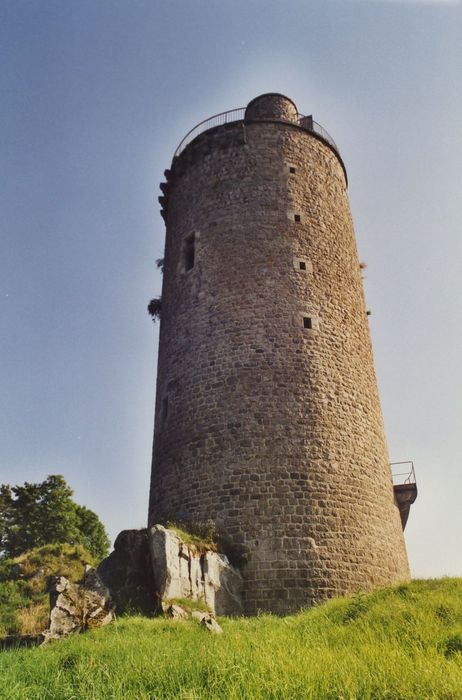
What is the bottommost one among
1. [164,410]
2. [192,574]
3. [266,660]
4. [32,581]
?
[266,660]

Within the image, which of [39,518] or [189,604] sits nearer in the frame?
[189,604]

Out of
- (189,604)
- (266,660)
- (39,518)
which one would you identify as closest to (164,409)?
(189,604)

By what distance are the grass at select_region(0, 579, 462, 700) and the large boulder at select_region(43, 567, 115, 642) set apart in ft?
1.79

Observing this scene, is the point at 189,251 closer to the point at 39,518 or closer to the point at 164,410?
the point at 164,410

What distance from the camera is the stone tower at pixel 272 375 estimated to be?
11.1 m

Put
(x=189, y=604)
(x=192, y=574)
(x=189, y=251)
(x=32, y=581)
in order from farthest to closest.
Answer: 1. (x=32, y=581)
2. (x=189, y=251)
3. (x=192, y=574)
4. (x=189, y=604)

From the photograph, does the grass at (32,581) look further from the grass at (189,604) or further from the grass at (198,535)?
the grass at (189,604)

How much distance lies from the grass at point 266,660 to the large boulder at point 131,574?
109 centimetres

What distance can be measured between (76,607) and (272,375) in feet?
20.3

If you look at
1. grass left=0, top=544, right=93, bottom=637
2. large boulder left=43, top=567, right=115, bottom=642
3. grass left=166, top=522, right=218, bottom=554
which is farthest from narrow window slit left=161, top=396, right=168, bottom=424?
large boulder left=43, top=567, right=115, bottom=642

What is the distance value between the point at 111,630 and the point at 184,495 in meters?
4.54

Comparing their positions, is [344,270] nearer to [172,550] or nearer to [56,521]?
[172,550]

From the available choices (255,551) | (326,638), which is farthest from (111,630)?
(255,551)

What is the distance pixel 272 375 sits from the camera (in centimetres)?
1255
